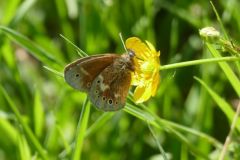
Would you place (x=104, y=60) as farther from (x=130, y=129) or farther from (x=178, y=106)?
(x=178, y=106)

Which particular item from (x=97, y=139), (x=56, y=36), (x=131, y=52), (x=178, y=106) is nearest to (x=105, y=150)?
(x=97, y=139)

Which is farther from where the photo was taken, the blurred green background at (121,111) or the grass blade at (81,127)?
the blurred green background at (121,111)

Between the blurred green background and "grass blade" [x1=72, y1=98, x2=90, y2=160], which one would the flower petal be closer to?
"grass blade" [x1=72, y1=98, x2=90, y2=160]

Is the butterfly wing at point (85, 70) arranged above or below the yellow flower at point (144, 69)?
above

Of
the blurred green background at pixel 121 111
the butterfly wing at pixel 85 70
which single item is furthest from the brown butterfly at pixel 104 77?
the blurred green background at pixel 121 111

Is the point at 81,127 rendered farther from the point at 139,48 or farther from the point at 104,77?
the point at 139,48

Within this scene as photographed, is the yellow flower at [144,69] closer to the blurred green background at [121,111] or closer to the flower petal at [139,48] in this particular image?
the flower petal at [139,48]

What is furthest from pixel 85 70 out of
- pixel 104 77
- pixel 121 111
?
pixel 121 111

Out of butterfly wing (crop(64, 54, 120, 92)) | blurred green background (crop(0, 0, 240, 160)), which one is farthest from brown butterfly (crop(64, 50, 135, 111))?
blurred green background (crop(0, 0, 240, 160))
